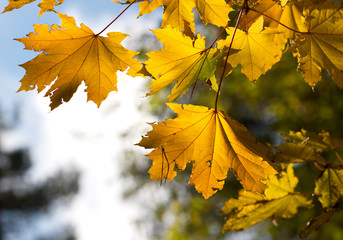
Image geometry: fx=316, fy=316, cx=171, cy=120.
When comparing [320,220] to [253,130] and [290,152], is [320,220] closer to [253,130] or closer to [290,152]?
[290,152]

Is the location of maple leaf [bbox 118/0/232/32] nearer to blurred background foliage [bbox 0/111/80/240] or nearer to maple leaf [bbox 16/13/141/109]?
maple leaf [bbox 16/13/141/109]

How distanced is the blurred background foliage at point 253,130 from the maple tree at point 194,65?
2.50 metres

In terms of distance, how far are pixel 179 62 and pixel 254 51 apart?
10.0 inches

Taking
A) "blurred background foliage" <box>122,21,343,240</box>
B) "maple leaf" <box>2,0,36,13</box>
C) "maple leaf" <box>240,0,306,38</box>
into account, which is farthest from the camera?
"blurred background foliage" <box>122,21,343,240</box>

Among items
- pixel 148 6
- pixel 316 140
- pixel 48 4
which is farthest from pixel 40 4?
pixel 316 140

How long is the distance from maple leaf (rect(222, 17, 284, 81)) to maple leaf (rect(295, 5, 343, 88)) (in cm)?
9

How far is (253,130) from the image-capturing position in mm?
6582

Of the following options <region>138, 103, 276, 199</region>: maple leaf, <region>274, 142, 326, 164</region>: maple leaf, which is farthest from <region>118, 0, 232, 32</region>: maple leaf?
<region>274, 142, 326, 164</region>: maple leaf

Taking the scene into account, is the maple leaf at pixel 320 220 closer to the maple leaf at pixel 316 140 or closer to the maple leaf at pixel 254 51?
the maple leaf at pixel 316 140

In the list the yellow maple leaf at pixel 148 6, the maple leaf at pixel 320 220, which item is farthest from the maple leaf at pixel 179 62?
the maple leaf at pixel 320 220

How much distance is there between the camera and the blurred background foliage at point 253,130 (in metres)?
4.86

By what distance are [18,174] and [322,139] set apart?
27844 mm

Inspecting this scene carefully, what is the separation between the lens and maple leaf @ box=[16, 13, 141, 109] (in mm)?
938

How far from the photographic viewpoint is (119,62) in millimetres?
991
